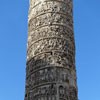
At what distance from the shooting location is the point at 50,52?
796 centimetres

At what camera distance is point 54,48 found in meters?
8.00

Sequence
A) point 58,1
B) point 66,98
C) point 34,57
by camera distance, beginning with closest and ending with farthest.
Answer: point 66,98 < point 34,57 < point 58,1

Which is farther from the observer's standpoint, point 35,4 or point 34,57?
point 35,4

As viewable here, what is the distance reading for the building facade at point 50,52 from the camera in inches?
301

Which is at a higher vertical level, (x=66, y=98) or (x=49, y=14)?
(x=49, y=14)

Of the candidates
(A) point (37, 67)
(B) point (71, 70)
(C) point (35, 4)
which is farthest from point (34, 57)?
(C) point (35, 4)

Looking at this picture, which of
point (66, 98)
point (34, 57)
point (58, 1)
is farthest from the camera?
point (58, 1)

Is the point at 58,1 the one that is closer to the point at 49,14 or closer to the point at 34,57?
the point at 49,14

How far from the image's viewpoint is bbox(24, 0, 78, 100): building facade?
7648 millimetres

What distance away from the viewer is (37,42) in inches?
324

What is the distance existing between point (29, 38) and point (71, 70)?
126 cm

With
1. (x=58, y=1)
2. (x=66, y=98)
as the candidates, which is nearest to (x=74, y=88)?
(x=66, y=98)

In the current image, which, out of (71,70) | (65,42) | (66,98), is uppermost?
(65,42)

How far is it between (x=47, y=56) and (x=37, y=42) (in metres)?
0.48
